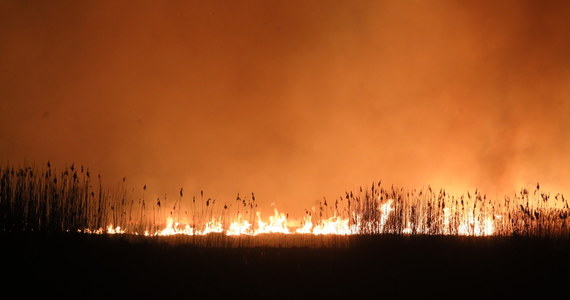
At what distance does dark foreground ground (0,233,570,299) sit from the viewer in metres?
6.78

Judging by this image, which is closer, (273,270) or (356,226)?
Answer: (273,270)

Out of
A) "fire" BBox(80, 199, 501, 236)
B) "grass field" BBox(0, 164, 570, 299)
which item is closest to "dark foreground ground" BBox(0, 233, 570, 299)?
"grass field" BBox(0, 164, 570, 299)

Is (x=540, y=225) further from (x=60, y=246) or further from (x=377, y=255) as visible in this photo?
(x=60, y=246)

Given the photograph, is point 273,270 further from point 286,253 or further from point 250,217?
point 250,217

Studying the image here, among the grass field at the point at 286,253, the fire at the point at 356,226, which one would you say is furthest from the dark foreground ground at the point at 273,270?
the fire at the point at 356,226

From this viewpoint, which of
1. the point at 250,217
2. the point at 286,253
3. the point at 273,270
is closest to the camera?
the point at 273,270

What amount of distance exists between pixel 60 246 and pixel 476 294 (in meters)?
6.02

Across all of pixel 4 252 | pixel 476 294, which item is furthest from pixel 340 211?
pixel 4 252

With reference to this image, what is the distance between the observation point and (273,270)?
7840 mm

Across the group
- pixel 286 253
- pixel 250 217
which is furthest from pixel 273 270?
pixel 250 217

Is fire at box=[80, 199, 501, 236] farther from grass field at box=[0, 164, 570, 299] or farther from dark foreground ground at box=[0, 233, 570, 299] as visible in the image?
dark foreground ground at box=[0, 233, 570, 299]

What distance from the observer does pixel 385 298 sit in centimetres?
671

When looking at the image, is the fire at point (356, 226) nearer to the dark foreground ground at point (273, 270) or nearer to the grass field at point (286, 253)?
the grass field at point (286, 253)

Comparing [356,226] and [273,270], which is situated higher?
[356,226]
